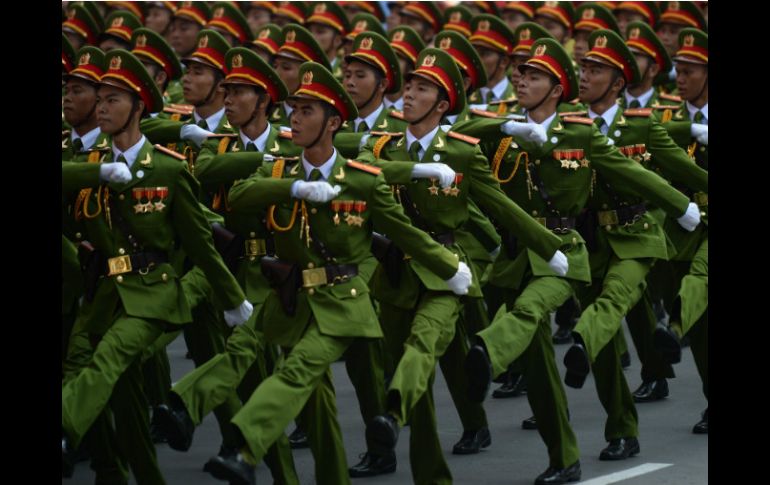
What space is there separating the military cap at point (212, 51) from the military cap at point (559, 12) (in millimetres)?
6714

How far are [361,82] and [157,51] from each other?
153 centimetres

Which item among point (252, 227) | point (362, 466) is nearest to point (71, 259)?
point (252, 227)

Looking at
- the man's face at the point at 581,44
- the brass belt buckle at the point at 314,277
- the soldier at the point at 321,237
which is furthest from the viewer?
the man's face at the point at 581,44

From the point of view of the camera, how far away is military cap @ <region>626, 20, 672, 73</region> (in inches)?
508

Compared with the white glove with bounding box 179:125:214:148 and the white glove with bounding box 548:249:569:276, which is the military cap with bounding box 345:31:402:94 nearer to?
the white glove with bounding box 179:125:214:148

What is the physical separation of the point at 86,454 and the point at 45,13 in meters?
3.76

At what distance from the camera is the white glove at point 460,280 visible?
27.1 ft

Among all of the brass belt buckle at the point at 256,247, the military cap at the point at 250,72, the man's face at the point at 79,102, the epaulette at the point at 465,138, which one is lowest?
the brass belt buckle at the point at 256,247

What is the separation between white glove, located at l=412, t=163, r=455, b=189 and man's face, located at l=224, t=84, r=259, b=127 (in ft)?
5.43

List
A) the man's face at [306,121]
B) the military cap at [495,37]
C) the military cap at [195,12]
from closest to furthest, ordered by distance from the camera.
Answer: the man's face at [306,121], the military cap at [495,37], the military cap at [195,12]

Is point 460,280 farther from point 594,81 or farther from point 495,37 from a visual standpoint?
point 495,37

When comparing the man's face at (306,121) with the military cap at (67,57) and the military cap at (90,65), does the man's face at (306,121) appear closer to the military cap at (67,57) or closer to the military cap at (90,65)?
the military cap at (90,65)

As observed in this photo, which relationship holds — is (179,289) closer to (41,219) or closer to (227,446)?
(227,446)

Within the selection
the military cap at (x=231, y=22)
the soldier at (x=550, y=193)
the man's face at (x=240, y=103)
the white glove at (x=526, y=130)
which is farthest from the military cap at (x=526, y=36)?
the white glove at (x=526, y=130)
